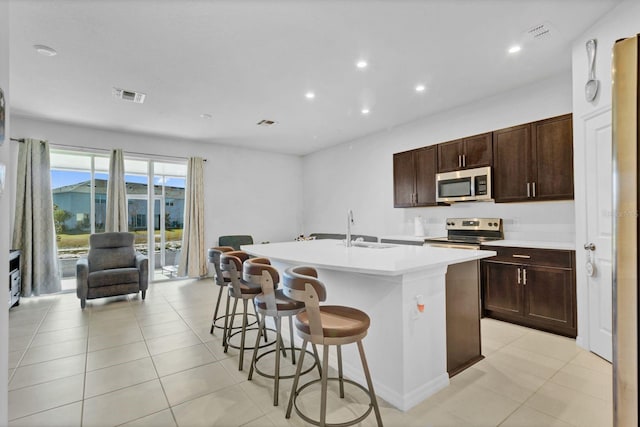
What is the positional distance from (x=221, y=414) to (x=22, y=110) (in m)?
5.25

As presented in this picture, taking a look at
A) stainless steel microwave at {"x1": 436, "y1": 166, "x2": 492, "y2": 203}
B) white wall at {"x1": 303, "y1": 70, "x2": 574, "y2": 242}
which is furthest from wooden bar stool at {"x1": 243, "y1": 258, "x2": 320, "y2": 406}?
white wall at {"x1": 303, "y1": 70, "x2": 574, "y2": 242}

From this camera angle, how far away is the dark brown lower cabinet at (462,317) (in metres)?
2.30

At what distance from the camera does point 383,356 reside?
2.04 m

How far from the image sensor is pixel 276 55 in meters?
3.00

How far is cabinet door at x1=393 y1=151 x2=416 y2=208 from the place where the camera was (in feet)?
16.0

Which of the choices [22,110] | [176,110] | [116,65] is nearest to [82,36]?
[116,65]

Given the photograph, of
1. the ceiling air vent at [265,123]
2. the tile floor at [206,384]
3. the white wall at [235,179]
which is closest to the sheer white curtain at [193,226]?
the white wall at [235,179]

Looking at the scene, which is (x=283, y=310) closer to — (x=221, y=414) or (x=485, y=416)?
(x=221, y=414)

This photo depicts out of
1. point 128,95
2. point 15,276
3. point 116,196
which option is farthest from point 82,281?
point 128,95

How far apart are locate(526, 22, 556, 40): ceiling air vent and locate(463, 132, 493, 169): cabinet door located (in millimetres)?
1274

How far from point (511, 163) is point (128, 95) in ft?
16.0

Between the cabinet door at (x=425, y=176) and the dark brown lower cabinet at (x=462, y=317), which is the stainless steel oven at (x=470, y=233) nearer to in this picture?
the cabinet door at (x=425, y=176)

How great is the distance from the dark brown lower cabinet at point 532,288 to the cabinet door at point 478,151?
1.16 metres

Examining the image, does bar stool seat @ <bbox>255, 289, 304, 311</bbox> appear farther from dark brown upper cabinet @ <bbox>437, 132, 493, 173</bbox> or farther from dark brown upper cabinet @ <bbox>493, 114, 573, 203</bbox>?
dark brown upper cabinet @ <bbox>437, 132, 493, 173</bbox>
